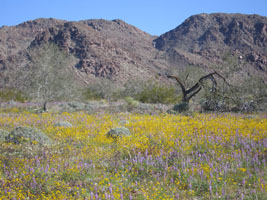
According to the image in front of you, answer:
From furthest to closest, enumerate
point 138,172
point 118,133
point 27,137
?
point 118,133 → point 27,137 → point 138,172

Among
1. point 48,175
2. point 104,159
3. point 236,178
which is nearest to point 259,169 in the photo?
point 236,178

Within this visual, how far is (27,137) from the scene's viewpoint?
8445 millimetres

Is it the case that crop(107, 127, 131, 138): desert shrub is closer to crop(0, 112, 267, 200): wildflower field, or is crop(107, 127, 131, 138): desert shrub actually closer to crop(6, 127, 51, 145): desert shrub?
crop(0, 112, 267, 200): wildflower field

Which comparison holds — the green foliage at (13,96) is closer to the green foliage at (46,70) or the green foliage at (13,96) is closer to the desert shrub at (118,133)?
the green foliage at (46,70)

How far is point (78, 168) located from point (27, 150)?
9.07 feet

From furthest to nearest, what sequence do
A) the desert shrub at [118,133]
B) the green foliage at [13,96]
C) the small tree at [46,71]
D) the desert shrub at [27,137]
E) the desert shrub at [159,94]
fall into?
1. the green foliage at [13,96]
2. the desert shrub at [159,94]
3. the small tree at [46,71]
4. the desert shrub at [118,133]
5. the desert shrub at [27,137]

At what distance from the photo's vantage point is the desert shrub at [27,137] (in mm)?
8276

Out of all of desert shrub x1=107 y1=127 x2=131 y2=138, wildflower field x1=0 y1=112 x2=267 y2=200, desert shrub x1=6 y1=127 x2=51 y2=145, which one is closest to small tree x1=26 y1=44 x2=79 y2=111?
desert shrub x1=6 y1=127 x2=51 y2=145

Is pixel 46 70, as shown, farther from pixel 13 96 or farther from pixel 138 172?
pixel 13 96

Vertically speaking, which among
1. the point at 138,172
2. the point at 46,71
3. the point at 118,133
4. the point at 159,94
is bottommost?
the point at 138,172

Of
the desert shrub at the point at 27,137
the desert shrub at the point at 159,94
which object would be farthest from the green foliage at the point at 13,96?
the desert shrub at the point at 27,137

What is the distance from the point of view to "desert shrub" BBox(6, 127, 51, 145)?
828cm

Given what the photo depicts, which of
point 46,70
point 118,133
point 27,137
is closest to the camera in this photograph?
point 27,137

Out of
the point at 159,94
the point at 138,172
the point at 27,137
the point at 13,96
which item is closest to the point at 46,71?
the point at 27,137
